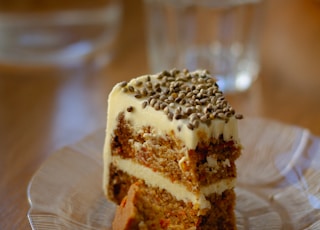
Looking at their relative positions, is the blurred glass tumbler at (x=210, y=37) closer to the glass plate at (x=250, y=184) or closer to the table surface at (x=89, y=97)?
the table surface at (x=89, y=97)

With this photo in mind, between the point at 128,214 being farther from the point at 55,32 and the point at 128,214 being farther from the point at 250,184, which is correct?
the point at 55,32

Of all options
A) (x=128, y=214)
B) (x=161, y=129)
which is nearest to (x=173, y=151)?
(x=161, y=129)

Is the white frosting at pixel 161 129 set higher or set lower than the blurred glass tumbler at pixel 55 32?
lower

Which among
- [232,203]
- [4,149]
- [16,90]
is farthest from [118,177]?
[16,90]

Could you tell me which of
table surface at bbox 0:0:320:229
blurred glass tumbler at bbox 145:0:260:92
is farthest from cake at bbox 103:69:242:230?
blurred glass tumbler at bbox 145:0:260:92

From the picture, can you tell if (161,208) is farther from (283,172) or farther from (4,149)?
(4,149)

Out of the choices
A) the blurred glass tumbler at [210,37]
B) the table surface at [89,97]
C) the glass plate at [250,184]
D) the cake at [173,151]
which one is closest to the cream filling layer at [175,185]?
the cake at [173,151]
